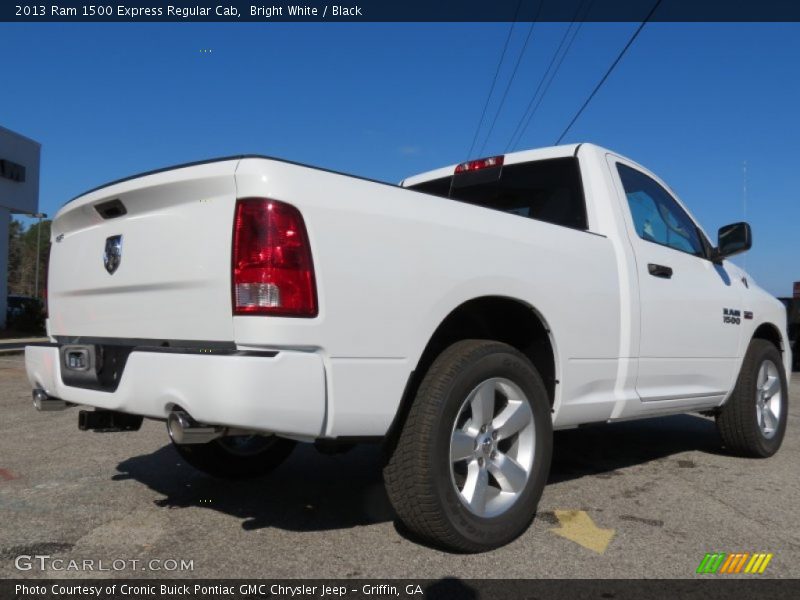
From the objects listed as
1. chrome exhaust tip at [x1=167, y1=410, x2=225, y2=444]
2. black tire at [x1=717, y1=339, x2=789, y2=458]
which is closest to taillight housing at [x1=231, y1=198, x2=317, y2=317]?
chrome exhaust tip at [x1=167, y1=410, x2=225, y2=444]

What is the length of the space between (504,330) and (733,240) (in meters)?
2.19

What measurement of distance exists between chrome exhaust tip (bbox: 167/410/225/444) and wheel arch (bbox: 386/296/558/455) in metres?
0.86

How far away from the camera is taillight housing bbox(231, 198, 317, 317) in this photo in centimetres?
230

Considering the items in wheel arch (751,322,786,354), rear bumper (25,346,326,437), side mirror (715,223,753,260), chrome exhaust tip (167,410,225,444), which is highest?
side mirror (715,223,753,260)

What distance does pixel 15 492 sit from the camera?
3.62 meters

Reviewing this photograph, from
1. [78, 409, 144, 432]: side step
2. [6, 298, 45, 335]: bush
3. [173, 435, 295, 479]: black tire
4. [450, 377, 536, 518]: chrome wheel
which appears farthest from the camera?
[6, 298, 45, 335]: bush

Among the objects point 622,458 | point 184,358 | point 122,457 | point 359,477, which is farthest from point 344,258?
point 622,458

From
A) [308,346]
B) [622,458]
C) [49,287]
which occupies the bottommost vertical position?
[622,458]

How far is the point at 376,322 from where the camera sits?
8.11 feet

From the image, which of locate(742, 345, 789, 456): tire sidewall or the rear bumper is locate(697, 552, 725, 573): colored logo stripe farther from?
locate(742, 345, 789, 456): tire sidewall

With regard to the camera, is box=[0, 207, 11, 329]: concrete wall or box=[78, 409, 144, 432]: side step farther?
box=[0, 207, 11, 329]: concrete wall

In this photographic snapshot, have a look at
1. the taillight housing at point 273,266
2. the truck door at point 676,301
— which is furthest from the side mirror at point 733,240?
the taillight housing at point 273,266

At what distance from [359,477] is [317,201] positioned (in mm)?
2163

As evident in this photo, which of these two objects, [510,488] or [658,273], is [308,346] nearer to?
[510,488]
